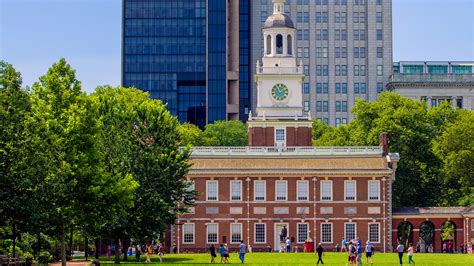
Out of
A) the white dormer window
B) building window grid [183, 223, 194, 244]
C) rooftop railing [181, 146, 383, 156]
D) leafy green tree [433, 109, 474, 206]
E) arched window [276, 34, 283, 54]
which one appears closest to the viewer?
building window grid [183, 223, 194, 244]

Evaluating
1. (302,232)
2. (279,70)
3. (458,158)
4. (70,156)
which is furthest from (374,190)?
(70,156)

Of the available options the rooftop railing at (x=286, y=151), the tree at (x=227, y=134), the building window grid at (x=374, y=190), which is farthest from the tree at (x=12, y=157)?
the tree at (x=227, y=134)

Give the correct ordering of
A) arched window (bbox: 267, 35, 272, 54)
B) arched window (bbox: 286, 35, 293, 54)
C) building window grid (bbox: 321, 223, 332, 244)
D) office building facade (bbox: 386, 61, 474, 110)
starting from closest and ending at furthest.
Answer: building window grid (bbox: 321, 223, 332, 244) < arched window (bbox: 286, 35, 293, 54) < arched window (bbox: 267, 35, 272, 54) < office building facade (bbox: 386, 61, 474, 110)

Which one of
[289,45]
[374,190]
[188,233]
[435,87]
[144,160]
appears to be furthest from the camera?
[435,87]

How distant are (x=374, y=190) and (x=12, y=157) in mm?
49326

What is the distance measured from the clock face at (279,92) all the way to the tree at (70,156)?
140 ft

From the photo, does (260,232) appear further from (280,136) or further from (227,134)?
(227,134)

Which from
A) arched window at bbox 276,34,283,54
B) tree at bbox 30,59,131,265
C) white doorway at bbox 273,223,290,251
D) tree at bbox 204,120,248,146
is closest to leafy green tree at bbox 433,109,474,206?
arched window at bbox 276,34,283,54

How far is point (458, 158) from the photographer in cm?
12200

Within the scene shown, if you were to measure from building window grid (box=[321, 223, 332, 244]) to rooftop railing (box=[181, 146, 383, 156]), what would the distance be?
6314 mm

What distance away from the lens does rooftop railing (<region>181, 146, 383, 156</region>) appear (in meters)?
111

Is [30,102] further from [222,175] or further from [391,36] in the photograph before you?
[391,36]

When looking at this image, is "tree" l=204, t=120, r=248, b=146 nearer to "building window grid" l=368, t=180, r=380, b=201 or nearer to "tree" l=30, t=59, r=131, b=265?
"building window grid" l=368, t=180, r=380, b=201

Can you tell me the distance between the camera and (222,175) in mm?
108312
